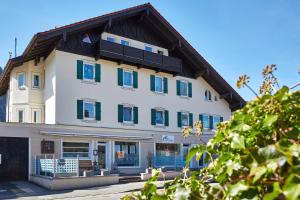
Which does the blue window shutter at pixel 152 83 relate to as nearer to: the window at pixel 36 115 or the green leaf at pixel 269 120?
the window at pixel 36 115

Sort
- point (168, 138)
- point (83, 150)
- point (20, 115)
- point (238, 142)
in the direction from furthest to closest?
point (168, 138)
point (20, 115)
point (83, 150)
point (238, 142)

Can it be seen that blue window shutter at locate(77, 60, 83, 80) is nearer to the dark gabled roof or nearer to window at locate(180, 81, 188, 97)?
the dark gabled roof

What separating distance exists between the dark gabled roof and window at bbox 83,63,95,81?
2.28 m

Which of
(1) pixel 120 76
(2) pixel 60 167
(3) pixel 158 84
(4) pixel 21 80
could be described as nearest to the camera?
(2) pixel 60 167

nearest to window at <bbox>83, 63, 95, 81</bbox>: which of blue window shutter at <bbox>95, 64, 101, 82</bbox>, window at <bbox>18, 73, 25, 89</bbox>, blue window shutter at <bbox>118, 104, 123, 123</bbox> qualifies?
blue window shutter at <bbox>95, 64, 101, 82</bbox>

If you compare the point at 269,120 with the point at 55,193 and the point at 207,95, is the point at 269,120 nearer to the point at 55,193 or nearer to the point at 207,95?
the point at 55,193

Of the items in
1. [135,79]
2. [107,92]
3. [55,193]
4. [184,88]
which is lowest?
[55,193]

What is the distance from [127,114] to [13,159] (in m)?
8.08

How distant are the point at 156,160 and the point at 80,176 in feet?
27.2

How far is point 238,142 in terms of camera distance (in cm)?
122

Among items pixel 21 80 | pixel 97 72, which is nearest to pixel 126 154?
pixel 97 72

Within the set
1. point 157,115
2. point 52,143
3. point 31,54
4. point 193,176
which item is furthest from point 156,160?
point 193,176

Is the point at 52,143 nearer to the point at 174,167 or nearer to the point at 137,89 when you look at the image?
the point at 137,89

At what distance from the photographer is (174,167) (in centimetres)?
2625
